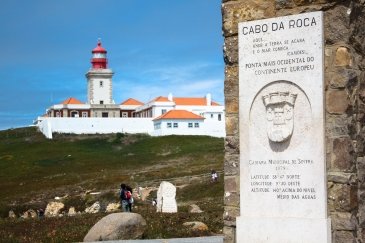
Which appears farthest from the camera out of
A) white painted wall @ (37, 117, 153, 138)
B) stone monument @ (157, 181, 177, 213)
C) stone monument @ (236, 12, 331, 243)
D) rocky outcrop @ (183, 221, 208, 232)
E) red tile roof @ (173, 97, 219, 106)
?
red tile roof @ (173, 97, 219, 106)

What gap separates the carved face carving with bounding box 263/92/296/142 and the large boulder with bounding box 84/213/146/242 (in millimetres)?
10836

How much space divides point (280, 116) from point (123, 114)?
386 feet

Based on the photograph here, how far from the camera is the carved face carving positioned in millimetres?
8727

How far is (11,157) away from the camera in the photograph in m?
92.4

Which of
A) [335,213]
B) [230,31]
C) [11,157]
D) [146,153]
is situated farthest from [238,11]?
[11,157]

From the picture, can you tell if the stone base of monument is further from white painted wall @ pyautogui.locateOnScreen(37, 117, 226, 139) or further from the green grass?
white painted wall @ pyautogui.locateOnScreen(37, 117, 226, 139)

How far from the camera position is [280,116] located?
879cm

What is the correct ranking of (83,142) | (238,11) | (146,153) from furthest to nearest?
(83,142) < (146,153) < (238,11)

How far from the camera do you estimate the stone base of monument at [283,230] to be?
8469 mm

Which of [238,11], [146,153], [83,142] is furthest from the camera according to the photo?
[83,142]

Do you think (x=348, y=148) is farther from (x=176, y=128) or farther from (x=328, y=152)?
(x=176, y=128)

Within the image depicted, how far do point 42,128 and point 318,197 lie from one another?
109380mm

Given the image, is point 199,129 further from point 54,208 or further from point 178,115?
point 54,208

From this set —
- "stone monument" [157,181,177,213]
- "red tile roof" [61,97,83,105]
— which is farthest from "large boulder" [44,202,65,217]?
"red tile roof" [61,97,83,105]
